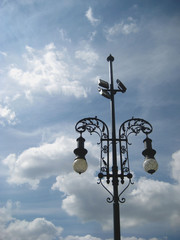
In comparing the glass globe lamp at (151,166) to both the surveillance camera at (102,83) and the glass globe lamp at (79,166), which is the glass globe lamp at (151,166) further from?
the surveillance camera at (102,83)

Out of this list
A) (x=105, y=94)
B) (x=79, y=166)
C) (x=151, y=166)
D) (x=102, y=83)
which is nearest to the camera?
(x=79, y=166)

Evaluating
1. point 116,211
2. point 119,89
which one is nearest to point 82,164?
point 116,211

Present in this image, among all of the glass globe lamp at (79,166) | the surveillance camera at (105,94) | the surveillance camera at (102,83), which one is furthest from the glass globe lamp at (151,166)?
the surveillance camera at (102,83)

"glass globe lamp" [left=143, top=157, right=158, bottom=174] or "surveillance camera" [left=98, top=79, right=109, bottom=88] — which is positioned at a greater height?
"surveillance camera" [left=98, top=79, right=109, bottom=88]

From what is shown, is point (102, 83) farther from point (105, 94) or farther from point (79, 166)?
point (79, 166)

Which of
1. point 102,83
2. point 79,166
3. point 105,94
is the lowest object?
point 79,166

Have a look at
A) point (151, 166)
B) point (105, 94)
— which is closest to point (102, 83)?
point (105, 94)

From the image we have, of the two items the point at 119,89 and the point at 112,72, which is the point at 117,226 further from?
the point at 112,72

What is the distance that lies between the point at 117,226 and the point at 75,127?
3.32 m

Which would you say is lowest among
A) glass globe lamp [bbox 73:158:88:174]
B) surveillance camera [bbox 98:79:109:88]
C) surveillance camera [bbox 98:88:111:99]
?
glass globe lamp [bbox 73:158:88:174]

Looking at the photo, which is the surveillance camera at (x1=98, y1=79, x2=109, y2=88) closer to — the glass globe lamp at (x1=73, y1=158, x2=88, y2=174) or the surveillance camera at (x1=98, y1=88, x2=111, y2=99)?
the surveillance camera at (x1=98, y1=88, x2=111, y2=99)

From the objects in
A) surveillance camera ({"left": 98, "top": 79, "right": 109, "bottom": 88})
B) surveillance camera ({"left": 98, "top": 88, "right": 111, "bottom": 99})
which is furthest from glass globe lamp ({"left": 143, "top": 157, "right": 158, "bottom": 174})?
surveillance camera ({"left": 98, "top": 79, "right": 109, "bottom": 88})

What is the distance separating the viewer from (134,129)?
723cm

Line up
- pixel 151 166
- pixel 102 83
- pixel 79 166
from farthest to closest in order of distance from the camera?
pixel 102 83 < pixel 151 166 < pixel 79 166
